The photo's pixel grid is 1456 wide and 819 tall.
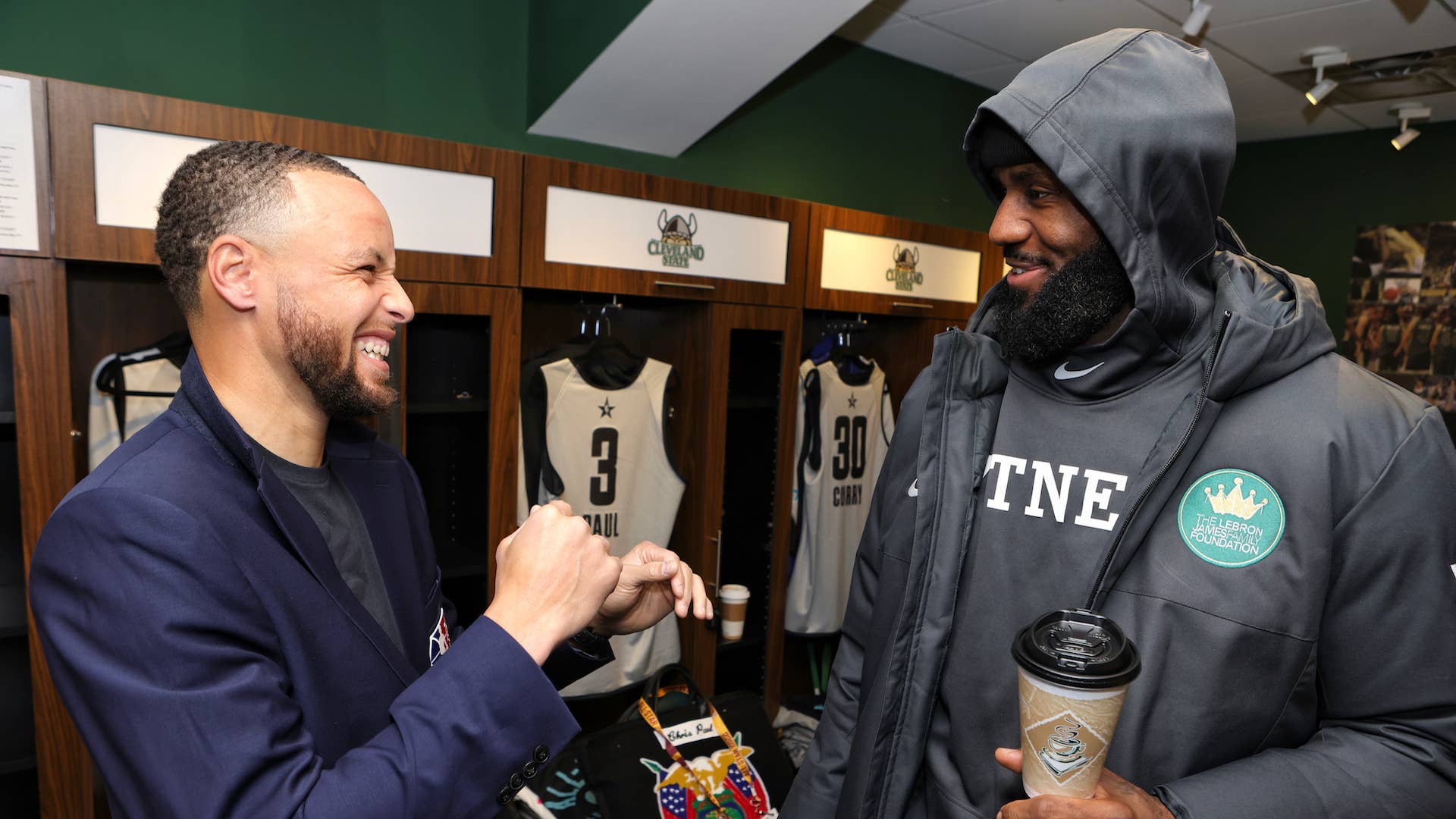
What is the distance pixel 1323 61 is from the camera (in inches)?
144

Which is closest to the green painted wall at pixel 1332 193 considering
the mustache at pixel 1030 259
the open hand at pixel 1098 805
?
the mustache at pixel 1030 259

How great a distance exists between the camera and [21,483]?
1.74m

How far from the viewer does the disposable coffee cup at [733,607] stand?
2941 mm

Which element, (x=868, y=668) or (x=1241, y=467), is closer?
(x=1241, y=467)

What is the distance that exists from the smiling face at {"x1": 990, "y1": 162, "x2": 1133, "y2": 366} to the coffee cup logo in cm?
59

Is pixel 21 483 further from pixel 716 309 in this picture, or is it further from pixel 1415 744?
pixel 1415 744

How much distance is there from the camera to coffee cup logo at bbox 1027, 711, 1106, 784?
2.71ft

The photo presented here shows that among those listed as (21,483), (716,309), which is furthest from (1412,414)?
(21,483)

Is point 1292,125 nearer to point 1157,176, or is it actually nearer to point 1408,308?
point 1408,308

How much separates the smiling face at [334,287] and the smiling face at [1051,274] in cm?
94

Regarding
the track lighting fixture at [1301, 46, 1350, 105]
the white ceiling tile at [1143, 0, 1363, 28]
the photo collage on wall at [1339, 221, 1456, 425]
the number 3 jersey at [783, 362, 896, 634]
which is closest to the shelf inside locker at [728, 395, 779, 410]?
the number 3 jersey at [783, 362, 896, 634]

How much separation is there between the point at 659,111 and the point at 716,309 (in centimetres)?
80

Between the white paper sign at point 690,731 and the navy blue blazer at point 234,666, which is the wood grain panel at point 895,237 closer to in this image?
the white paper sign at point 690,731

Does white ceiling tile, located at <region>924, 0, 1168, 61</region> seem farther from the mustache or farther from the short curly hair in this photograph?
the short curly hair
